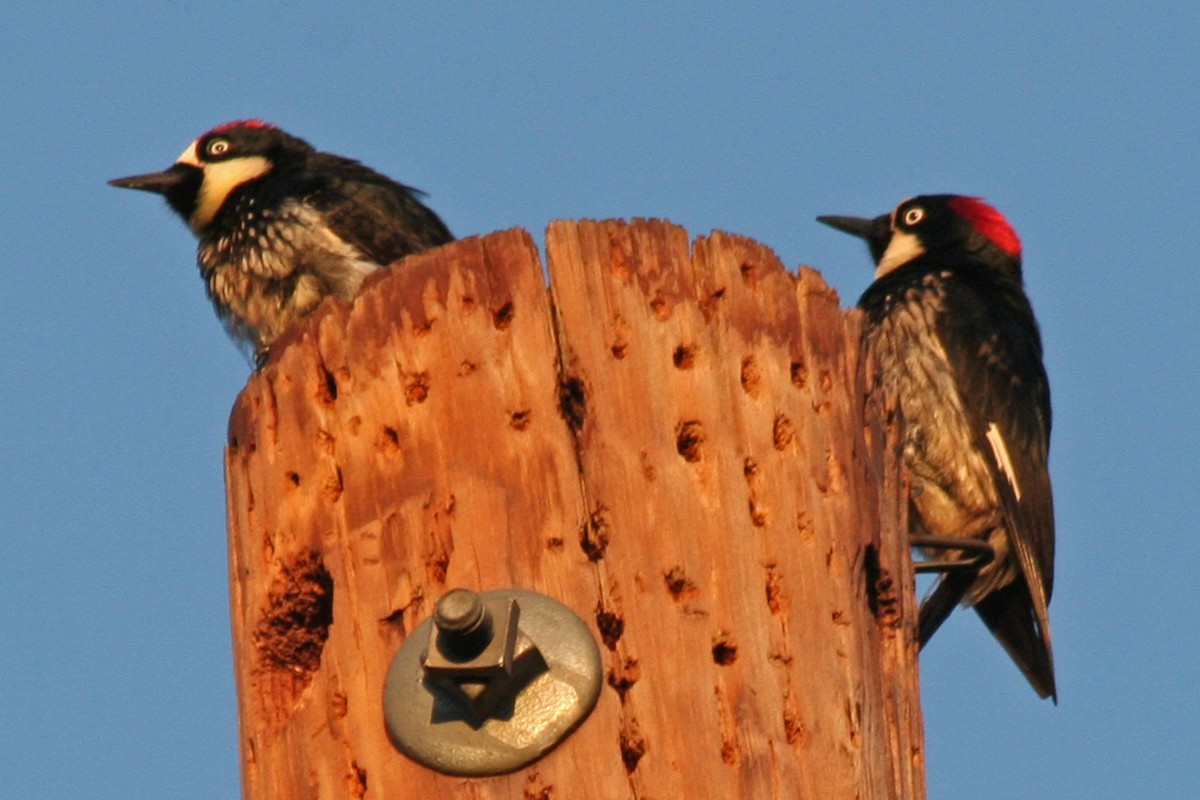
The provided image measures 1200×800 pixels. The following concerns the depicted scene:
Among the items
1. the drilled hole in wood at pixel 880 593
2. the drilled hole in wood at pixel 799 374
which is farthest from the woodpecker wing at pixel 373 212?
the drilled hole in wood at pixel 880 593

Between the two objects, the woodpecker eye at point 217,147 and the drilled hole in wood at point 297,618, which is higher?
the woodpecker eye at point 217,147

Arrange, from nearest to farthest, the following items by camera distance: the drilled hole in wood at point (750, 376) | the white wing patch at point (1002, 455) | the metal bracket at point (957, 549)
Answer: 1. the drilled hole in wood at point (750, 376)
2. the metal bracket at point (957, 549)
3. the white wing patch at point (1002, 455)

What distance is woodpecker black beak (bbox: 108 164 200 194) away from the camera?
684cm

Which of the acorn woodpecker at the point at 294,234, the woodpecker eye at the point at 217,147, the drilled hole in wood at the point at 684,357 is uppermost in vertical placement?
the woodpecker eye at the point at 217,147

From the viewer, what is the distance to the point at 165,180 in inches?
269

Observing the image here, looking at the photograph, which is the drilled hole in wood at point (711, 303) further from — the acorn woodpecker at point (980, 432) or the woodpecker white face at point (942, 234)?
the woodpecker white face at point (942, 234)

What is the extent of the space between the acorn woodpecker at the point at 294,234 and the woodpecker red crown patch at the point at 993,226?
234cm

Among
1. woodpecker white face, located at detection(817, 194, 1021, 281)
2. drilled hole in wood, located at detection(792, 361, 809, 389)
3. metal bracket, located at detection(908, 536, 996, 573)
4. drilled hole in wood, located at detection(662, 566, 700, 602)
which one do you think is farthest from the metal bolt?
woodpecker white face, located at detection(817, 194, 1021, 281)

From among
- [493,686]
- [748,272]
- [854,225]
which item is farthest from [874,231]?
[493,686]

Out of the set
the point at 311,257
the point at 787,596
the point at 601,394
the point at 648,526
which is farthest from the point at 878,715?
the point at 311,257

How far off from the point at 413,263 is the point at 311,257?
7.74ft

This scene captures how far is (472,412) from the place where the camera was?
3268 millimetres

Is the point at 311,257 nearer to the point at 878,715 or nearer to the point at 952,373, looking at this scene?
the point at 952,373

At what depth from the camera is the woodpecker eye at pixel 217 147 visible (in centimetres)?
684
